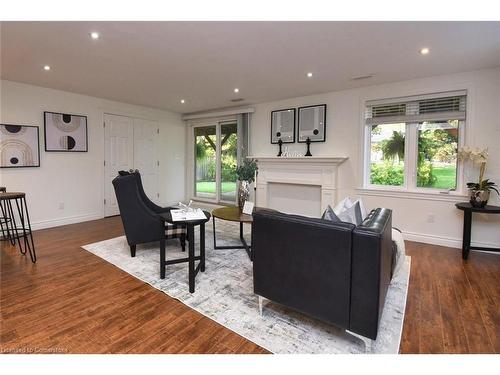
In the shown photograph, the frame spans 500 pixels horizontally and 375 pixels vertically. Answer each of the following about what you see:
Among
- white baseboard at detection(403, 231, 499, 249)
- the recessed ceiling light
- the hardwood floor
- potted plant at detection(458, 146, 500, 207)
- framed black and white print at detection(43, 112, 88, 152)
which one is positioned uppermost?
the recessed ceiling light

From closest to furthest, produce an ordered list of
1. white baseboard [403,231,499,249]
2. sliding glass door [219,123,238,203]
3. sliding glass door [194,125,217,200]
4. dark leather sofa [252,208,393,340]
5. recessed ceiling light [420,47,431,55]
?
dark leather sofa [252,208,393,340], recessed ceiling light [420,47,431,55], white baseboard [403,231,499,249], sliding glass door [219,123,238,203], sliding glass door [194,125,217,200]

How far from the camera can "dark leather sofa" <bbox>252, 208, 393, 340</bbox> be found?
1.57 meters

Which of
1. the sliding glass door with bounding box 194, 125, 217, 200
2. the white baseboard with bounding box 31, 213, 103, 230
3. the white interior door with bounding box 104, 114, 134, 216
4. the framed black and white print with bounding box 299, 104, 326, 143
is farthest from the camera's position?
the sliding glass door with bounding box 194, 125, 217, 200

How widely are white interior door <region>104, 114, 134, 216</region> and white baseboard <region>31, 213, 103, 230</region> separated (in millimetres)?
250

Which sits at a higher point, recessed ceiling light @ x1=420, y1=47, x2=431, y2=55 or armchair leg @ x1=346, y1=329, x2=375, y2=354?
recessed ceiling light @ x1=420, y1=47, x2=431, y2=55

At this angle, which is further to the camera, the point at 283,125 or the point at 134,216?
the point at 283,125

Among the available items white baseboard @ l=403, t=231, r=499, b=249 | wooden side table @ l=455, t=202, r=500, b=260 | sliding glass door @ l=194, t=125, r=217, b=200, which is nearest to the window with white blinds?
wooden side table @ l=455, t=202, r=500, b=260

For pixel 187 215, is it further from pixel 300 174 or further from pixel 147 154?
pixel 147 154

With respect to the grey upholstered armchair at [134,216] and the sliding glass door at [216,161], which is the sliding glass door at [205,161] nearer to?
the sliding glass door at [216,161]

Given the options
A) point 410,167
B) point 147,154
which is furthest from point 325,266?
point 147,154

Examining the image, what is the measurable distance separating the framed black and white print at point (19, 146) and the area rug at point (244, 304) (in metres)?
2.03

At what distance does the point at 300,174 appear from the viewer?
496 centimetres

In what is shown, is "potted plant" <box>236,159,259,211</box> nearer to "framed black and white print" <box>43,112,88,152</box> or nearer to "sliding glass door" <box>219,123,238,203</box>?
"sliding glass door" <box>219,123,238,203</box>

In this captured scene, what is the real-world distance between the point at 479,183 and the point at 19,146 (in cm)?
670
